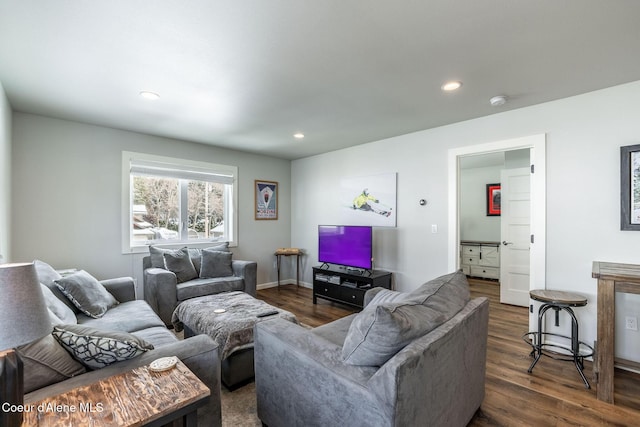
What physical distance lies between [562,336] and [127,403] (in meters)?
3.41

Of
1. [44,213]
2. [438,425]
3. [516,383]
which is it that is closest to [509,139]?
[516,383]

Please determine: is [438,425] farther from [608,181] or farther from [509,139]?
[509,139]

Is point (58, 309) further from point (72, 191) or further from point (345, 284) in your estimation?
point (345, 284)

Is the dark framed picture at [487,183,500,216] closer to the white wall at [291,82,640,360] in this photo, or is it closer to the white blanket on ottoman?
the white wall at [291,82,640,360]

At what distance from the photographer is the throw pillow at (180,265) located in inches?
150

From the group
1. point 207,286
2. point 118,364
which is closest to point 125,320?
point 118,364

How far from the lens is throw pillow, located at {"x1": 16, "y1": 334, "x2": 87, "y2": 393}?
1179 mm

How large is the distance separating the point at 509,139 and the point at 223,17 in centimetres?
292

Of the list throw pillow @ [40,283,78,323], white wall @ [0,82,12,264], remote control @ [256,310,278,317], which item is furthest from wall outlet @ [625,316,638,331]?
Answer: white wall @ [0,82,12,264]

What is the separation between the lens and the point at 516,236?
4.35 meters

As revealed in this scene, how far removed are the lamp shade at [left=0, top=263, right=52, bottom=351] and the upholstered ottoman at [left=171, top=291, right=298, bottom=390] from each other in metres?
1.30

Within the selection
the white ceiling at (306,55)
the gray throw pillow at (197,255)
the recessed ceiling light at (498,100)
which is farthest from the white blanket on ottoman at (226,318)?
the recessed ceiling light at (498,100)

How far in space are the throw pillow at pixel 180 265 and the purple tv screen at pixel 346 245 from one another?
1.84m

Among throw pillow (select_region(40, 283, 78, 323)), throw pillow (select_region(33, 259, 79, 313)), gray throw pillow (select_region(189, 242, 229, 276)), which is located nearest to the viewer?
throw pillow (select_region(40, 283, 78, 323))
